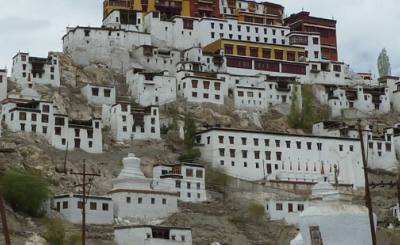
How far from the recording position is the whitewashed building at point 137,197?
59.9 metres

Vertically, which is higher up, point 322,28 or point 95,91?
point 322,28

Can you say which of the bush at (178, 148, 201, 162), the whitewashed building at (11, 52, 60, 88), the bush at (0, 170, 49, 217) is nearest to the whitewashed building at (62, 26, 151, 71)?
the whitewashed building at (11, 52, 60, 88)

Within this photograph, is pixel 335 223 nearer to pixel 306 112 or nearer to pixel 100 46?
pixel 306 112

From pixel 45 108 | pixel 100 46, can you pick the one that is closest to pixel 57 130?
pixel 45 108

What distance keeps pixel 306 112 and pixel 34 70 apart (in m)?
26.0

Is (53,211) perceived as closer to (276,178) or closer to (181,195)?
(181,195)

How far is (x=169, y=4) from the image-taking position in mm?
92875

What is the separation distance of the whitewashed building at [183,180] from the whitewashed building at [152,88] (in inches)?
504

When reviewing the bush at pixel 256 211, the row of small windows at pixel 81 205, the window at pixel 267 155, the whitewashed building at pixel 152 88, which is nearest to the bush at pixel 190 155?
the window at pixel 267 155

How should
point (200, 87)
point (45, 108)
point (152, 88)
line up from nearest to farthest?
point (45, 108) → point (152, 88) → point (200, 87)

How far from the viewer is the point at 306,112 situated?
83625 millimetres

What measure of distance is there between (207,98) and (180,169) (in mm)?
15554

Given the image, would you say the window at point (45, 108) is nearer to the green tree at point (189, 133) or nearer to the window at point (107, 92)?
the window at point (107, 92)

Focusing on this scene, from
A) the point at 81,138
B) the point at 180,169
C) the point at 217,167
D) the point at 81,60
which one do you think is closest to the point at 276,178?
the point at 217,167
